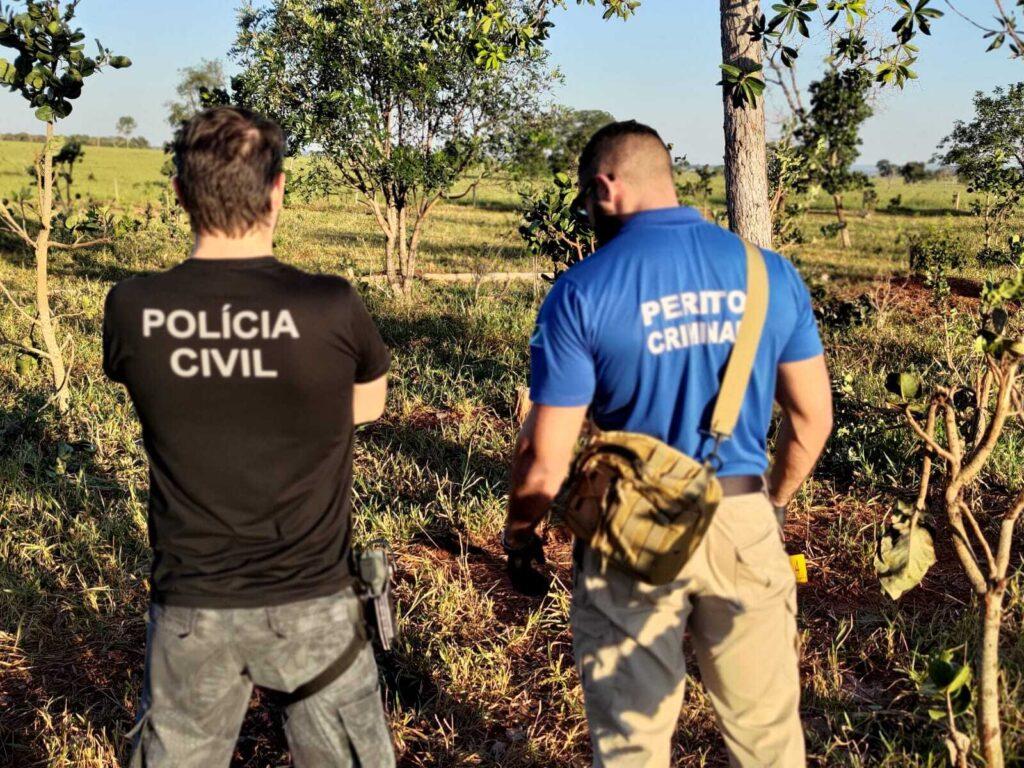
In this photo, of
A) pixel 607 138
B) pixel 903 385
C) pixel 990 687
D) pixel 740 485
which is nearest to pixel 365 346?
pixel 607 138

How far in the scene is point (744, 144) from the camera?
4945 millimetres

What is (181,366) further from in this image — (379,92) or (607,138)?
(379,92)

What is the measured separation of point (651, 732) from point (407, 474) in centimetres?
337

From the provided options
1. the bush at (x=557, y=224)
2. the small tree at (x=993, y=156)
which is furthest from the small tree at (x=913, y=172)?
the bush at (x=557, y=224)

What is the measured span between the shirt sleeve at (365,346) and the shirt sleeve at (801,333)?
990 mm

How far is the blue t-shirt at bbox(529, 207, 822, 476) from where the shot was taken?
2096 mm

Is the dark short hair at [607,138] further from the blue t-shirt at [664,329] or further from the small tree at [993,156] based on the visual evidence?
the small tree at [993,156]

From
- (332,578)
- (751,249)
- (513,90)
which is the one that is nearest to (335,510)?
(332,578)

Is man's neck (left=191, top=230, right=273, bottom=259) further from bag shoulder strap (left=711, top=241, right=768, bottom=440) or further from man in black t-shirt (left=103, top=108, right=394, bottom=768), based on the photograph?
bag shoulder strap (left=711, top=241, right=768, bottom=440)

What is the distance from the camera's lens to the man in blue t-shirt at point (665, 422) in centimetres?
211

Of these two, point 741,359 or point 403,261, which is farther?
point 403,261

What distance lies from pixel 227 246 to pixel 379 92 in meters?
9.55

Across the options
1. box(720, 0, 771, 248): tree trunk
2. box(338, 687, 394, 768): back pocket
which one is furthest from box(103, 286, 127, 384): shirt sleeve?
box(720, 0, 771, 248): tree trunk

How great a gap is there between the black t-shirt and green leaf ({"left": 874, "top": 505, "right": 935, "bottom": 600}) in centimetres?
167
